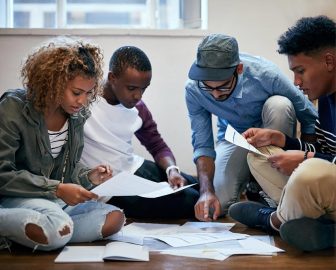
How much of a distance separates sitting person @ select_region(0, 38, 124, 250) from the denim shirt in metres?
0.50

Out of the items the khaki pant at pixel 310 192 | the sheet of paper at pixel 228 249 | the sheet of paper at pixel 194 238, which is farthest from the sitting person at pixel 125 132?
the khaki pant at pixel 310 192

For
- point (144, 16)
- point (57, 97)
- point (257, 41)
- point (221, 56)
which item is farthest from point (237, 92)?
point (144, 16)

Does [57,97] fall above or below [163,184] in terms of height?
above

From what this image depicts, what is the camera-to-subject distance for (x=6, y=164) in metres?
1.52

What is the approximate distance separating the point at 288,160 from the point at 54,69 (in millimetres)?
756

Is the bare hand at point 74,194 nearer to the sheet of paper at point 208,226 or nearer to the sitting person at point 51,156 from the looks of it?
the sitting person at point 51,156

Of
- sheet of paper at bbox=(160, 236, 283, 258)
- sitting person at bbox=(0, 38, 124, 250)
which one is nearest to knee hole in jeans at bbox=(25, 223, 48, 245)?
sitting person at bbox=(0, 38, 124, 250)

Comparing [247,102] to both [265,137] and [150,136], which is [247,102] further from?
[150,136]

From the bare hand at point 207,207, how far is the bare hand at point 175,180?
0.34 feet

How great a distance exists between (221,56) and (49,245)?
0.84 m

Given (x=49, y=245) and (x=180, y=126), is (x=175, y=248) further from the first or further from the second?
(x=180, y=126)

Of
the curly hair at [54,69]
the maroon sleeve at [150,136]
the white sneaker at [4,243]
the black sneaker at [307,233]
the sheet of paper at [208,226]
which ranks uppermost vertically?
the curly hair at [54,69]

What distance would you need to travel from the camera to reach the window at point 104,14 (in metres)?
2.80

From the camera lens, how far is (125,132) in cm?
207
